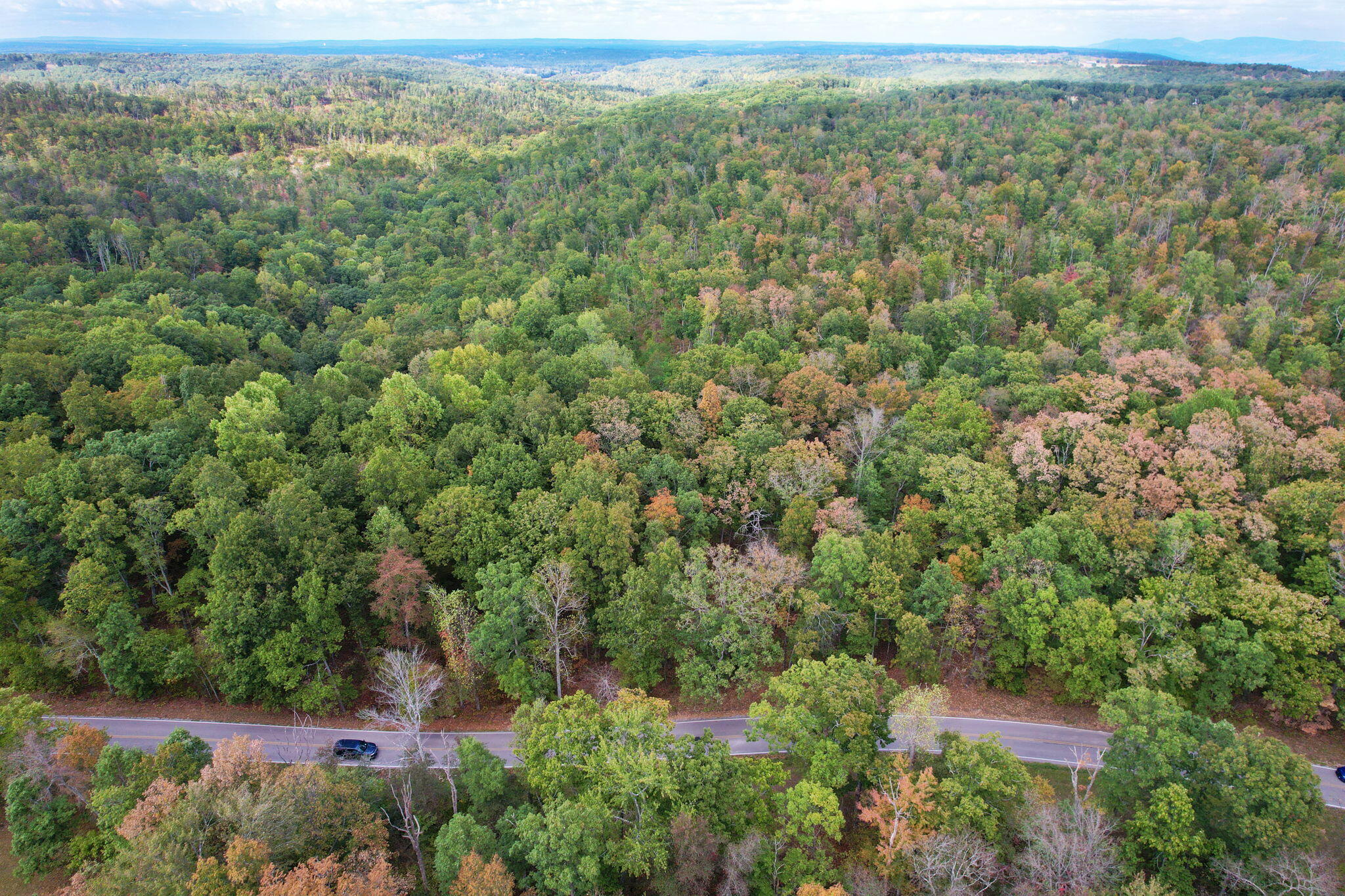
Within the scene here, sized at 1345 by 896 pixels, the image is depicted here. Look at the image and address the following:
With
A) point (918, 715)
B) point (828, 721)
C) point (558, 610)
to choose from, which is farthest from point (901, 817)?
point (558, 610)

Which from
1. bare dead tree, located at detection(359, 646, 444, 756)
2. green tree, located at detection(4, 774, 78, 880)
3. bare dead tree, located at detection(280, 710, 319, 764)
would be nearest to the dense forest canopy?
green tree, located at detection(4, 774, 78, 880)

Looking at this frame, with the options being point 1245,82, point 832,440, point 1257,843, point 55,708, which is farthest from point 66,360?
point 1245,82


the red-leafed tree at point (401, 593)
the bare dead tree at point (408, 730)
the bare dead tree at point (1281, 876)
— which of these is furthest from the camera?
the red-leafed tree at point (401, 593)

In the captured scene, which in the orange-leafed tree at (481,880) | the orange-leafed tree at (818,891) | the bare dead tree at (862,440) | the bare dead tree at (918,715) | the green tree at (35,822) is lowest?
the green tree at (35,822)

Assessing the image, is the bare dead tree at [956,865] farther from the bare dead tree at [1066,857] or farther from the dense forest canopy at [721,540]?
the bare dead tree at [1066,857]

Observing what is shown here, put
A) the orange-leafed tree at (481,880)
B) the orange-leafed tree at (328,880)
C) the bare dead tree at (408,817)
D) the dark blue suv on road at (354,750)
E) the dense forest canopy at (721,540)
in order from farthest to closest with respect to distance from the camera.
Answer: the dark blue suv on road at (354,750)
the bare dead tree at (408,817)
the dense forest canopy at (721,540)
the orange-leafed tree at (481,880)
the orange-leafed tree at (328,880)

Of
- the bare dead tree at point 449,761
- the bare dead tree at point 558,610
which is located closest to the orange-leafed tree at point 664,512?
the bare dead tree at point 558,610
